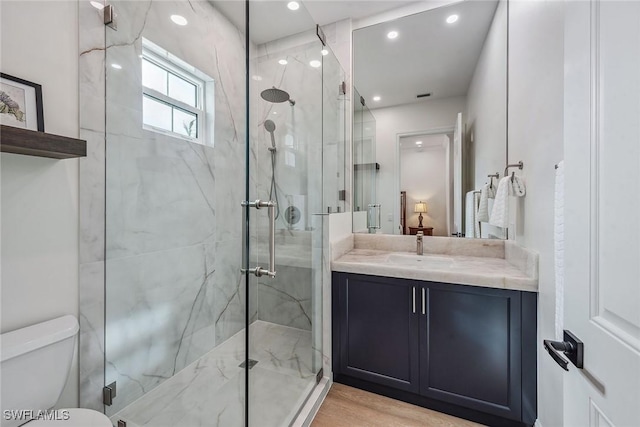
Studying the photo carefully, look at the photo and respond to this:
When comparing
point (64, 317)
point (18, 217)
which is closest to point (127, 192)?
point (18, 217)

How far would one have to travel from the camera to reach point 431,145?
7.23 feet

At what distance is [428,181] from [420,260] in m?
0.67

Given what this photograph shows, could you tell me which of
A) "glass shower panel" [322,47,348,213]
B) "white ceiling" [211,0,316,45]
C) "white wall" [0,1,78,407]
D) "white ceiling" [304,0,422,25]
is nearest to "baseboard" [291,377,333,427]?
"white wall" [0,1,78,407]

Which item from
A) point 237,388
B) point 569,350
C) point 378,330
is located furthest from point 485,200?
point 237,388

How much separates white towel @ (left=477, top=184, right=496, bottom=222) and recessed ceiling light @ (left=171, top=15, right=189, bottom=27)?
2447mm

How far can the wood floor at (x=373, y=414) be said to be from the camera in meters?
1.57

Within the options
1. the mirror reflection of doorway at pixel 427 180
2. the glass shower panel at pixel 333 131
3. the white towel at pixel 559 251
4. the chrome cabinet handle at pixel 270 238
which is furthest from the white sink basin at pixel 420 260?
the chrome cabinet handle at pixel 270 238

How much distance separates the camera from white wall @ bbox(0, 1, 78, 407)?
1056 millimetres

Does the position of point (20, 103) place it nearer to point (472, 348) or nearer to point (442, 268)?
point (442, 268)

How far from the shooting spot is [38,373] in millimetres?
996

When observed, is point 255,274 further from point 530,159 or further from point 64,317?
point 530,159

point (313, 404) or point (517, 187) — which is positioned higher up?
point (517, 187)

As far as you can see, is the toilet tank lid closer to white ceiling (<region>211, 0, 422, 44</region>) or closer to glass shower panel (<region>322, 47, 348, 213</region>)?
glass shower panel (<region>322, 47, 348, 213</region>)

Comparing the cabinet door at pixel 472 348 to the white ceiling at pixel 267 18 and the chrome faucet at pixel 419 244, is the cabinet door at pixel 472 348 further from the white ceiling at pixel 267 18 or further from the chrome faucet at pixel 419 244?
the white ceiling at pixel 267 18
